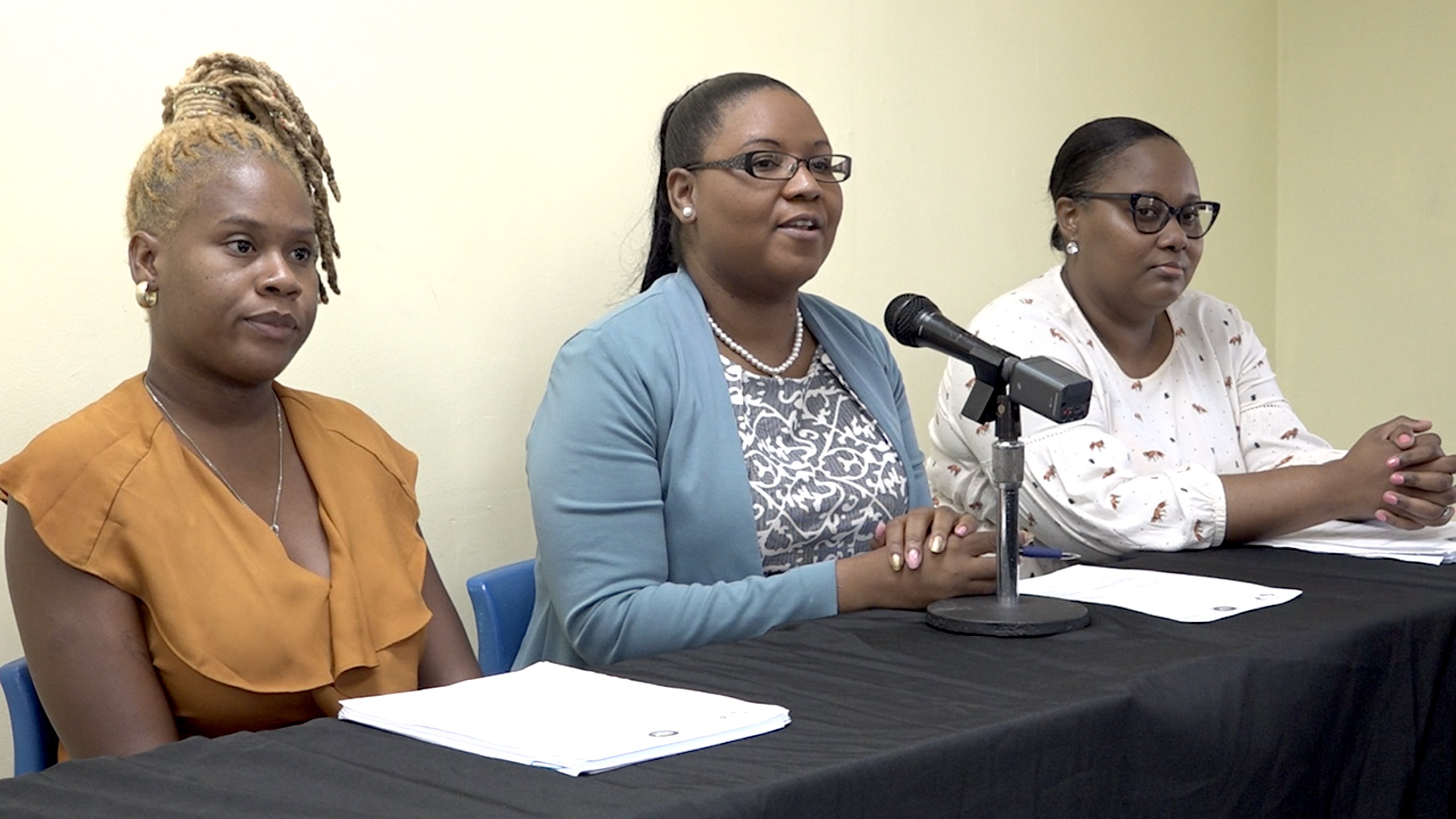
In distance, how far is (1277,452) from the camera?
2.83 meters

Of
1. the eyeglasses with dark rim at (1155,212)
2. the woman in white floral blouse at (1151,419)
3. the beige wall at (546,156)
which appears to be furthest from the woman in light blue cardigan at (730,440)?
the eyeglasses with dark rim at (1155,212)

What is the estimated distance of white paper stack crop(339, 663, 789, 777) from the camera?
1273 mm

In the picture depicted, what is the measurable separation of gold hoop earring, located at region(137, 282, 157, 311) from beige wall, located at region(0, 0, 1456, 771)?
431 millimetres

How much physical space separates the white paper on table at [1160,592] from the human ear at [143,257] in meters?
1.22

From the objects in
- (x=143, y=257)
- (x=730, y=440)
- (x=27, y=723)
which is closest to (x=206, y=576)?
(x=27, y=723)

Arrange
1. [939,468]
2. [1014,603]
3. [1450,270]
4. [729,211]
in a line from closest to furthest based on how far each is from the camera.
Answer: [1014,603] → [729,211] → [939,468] → [1450,270]

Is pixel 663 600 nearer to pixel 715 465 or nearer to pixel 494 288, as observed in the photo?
pixel 715 465

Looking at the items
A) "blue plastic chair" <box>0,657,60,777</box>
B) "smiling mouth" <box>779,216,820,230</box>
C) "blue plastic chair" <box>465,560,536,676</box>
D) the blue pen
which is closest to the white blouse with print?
the blue pen

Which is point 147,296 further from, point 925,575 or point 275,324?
point 925,575

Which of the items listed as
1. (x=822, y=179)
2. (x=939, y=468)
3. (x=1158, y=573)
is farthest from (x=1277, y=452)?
(x=822, y=179)

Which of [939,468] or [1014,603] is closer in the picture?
[1014,603]

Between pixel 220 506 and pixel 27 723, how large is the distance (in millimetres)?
335

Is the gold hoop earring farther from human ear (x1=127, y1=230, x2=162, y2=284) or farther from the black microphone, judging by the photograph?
the black microphone

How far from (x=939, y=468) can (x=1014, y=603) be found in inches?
39.6
